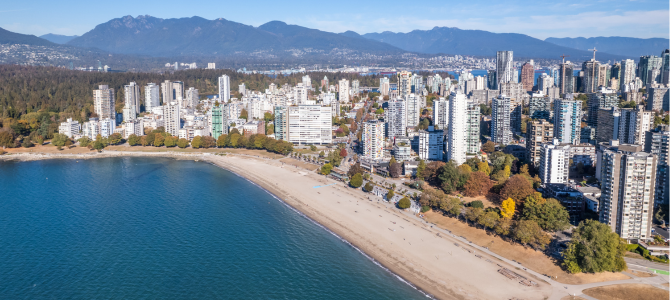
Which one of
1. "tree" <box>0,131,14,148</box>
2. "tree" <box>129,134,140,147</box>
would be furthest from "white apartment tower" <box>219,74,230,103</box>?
"tree" <box>0,131,14,148</box>

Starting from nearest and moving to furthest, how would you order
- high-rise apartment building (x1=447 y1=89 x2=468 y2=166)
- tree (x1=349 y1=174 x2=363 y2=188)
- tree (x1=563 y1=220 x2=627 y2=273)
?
tree (x1=563 y1=220 x2=627 y2=273), tree (x1=349 y1=174 x2=363 y2=188), high-rise apartment building (x1=447 y1=89 x2=468 y2=166)

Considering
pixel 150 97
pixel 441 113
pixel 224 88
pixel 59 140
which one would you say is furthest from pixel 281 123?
pixel 224 88

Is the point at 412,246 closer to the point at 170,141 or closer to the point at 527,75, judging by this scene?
the point at 170,141

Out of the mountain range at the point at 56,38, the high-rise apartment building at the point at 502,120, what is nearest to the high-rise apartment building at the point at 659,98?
the high-rise apartment building at the point at 502,120

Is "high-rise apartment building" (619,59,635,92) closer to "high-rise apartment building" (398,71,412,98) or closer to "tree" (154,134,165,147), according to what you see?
"high-rise apartment building" (398,71,412,98)

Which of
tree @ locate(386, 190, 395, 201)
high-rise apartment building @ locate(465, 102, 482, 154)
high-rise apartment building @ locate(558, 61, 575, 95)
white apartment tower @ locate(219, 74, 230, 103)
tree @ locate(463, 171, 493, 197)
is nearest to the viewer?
tree @ locate(463, 171, 493, 197)

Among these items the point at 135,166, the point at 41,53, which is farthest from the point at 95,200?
the point at 41,53

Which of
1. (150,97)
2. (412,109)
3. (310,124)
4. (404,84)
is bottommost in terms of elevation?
(310,124)
